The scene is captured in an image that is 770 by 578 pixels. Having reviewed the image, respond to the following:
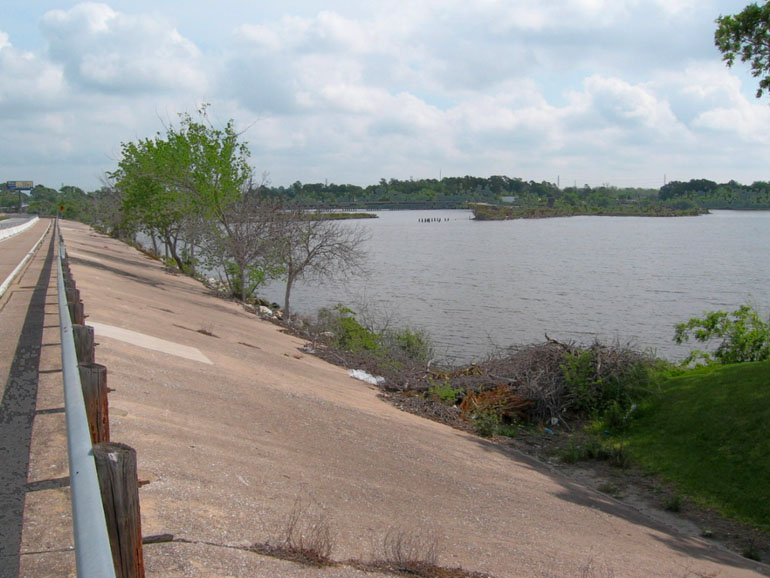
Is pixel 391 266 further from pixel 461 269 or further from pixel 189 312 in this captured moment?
pixel 189 312

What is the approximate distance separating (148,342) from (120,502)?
360 inches

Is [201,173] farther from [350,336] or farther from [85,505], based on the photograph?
[85,505]

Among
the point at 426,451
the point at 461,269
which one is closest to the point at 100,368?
the point at 426,451

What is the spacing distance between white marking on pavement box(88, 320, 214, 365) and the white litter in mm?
4827

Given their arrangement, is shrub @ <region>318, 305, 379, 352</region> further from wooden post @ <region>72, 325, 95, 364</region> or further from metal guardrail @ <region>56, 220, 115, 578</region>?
metal guardrail @ <region>56, 220, 115, 578</region>

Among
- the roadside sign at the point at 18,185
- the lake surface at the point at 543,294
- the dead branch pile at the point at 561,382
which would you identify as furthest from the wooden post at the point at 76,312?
the roadside sign at the point at 18,185

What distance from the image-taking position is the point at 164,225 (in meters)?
36.9

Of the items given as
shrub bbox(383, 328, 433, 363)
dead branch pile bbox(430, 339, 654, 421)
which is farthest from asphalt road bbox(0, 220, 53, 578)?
shrub bbox(383, 328, 433, 363)

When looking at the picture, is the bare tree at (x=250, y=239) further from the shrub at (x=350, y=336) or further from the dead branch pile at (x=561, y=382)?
the dead branch pile at (x=561, y=382)

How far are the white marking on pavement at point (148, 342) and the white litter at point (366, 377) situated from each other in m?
4.83

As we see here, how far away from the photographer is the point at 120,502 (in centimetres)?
280

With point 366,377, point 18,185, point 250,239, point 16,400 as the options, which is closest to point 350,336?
point 366,377

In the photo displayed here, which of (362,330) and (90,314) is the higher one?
(90,314)

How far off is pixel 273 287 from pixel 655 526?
3481 centimetres
